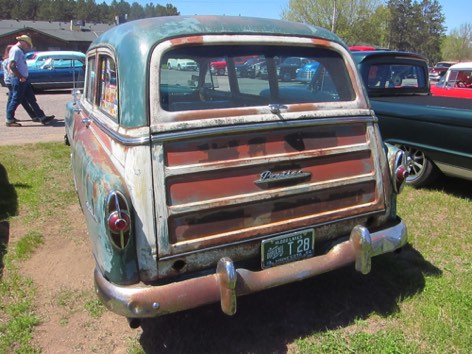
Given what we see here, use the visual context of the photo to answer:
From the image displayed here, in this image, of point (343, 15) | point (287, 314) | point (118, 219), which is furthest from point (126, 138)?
point (343, 15)

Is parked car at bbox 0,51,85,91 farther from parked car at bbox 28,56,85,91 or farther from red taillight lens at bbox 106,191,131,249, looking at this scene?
red taillight lens at bbox 106,191,131,249

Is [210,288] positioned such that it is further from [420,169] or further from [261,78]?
[420,169]

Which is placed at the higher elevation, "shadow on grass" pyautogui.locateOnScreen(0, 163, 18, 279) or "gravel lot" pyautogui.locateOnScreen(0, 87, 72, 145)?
"gravel lot" pyautogui.locateOnScreen(0, 87, 72, 145)

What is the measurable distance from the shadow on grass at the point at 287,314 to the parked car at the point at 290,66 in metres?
1.58

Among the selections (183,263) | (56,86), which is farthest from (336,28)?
(183,263)

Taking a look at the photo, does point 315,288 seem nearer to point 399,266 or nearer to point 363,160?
point 399,266

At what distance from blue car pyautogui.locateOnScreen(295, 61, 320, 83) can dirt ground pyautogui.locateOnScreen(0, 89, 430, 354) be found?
155 centimetres

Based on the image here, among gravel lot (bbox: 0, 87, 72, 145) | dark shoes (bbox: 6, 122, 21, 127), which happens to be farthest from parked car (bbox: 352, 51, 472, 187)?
dark shoes (bbox: 6, 122, 21, 127)

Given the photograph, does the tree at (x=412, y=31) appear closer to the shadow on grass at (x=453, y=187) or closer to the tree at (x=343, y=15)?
the tree at (x=343, y=15)

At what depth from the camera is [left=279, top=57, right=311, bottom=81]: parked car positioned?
3.15 m

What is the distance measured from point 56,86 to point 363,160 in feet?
54.3

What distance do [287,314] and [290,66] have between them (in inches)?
68.8

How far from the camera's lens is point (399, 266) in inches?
144

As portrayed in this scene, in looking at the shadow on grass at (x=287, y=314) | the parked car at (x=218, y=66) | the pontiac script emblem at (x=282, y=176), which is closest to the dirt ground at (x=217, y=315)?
the shadow on grass at (x=287, y=314)
